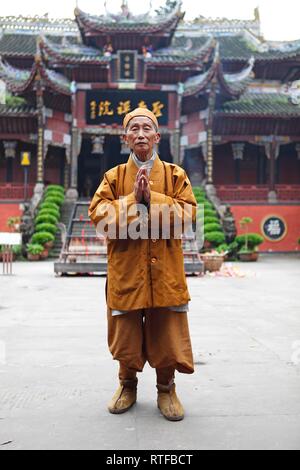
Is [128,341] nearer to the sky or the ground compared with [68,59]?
nearer to the ground

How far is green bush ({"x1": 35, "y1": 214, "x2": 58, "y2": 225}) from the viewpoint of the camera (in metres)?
17.2

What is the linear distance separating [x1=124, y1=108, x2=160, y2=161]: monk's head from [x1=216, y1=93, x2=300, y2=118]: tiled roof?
60.1 feet

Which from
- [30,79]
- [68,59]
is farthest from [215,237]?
[30,79]

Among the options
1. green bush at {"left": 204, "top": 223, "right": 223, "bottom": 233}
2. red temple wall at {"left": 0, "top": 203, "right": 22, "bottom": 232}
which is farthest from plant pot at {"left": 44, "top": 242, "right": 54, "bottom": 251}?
green bush at {"left": 204, "top": 223, "right": 223, "bottom": 233}

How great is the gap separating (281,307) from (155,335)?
14.1 feet

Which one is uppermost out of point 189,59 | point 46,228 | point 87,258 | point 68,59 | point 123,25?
point 123,25

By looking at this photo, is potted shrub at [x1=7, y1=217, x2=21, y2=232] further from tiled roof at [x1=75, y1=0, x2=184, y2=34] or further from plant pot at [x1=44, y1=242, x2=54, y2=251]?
tiled roof at [x1=75, y1=0, x2=184, y2=34]

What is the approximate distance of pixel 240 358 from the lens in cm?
408

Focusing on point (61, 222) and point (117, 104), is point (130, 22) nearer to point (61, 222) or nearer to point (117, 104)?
point (117, 104)

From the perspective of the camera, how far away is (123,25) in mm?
20219

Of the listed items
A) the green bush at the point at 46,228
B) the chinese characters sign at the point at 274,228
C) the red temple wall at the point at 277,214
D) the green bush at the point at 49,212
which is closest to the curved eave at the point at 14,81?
the green bush at the point at 49,212

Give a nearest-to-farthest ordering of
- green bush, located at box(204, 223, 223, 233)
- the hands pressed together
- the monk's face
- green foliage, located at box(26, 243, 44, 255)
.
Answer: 1. the hands pressed together
2. the monk's face
3. green foliage, located at box(26, 243, 44, 255)
4. green bush, located at box(204, 223, 223, 233)

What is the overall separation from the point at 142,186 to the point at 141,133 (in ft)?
1.32

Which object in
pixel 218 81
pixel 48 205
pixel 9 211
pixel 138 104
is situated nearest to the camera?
pixel 48 205
